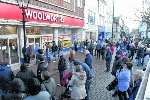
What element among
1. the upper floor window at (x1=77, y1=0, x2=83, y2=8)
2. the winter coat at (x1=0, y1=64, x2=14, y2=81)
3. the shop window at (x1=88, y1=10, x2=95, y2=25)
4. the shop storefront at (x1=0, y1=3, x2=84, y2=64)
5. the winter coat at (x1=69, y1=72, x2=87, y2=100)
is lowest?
the winter coat at (x1=69, y1=72, x2=87, y2=100)

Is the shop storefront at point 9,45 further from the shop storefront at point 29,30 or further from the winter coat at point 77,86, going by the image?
the winter coat at point 77,86

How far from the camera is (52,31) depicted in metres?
32.1

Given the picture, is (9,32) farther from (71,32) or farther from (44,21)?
(71,32)

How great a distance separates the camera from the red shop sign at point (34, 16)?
1989cm

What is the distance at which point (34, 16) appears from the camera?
80.0 feet

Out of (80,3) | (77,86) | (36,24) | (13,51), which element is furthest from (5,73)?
(80,3)

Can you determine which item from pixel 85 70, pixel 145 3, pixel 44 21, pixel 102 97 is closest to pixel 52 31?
pixel 44 21

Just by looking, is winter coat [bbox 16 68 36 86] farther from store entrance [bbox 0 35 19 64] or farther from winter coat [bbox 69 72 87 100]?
Answer: store entrance [bbox 0 35 19 64]

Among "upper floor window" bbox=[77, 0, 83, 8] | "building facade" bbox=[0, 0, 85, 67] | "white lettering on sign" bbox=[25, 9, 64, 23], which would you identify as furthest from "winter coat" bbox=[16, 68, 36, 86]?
"upper floor window" bbox=[77, 0, 83, 8]

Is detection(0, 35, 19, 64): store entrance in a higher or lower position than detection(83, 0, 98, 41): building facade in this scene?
lower

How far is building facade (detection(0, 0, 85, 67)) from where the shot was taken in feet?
67.8

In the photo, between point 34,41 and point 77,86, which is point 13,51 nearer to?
point 34,41

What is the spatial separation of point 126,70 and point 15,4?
12.5 meters

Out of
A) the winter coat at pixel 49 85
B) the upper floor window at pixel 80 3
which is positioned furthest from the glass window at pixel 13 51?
the upper floor window at pixel 80 3
